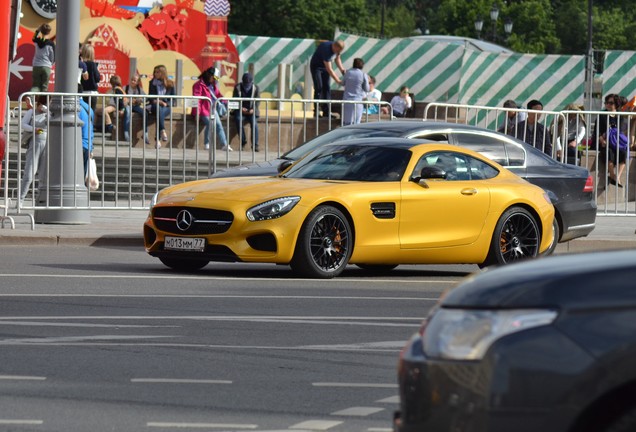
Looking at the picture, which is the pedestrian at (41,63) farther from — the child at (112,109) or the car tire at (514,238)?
the car tire at (514,238)

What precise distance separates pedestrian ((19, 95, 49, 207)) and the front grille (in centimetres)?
531

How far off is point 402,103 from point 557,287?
26998mm

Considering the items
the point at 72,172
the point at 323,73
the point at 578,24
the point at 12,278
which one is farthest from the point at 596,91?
the point at 578,24

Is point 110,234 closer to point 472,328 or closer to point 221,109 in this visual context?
point 221,109

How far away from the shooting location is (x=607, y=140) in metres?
Answer: 21.9

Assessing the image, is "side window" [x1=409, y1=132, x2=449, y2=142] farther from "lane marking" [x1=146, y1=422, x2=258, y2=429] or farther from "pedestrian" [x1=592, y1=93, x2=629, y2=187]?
"lane marking" [x1=146, y1=422, x2=258, y2=429]

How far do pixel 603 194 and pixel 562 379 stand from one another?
19.8m

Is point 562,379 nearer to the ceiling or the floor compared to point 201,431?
Answer: nearer to the ceiling

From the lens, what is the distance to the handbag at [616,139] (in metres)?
22.0

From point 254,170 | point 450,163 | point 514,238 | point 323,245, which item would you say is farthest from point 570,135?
point 323,245

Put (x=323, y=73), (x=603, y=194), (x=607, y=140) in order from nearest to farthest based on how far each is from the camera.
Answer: (x=607, y=140) < (x=603, y=194) < (x=323, y=73)

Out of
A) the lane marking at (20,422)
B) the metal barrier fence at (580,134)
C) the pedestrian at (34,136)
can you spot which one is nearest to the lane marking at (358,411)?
the lane marking at (20,422)

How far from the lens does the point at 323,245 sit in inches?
549

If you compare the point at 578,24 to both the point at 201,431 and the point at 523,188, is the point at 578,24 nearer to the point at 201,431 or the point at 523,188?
the point at 523,188
